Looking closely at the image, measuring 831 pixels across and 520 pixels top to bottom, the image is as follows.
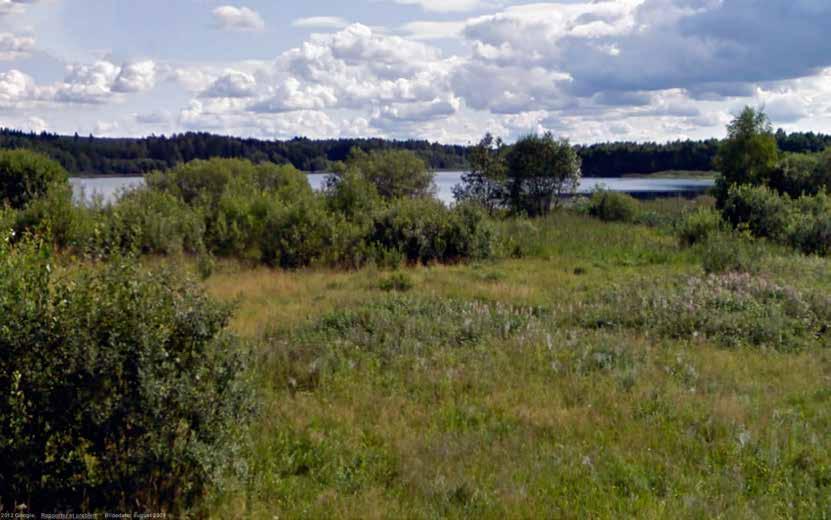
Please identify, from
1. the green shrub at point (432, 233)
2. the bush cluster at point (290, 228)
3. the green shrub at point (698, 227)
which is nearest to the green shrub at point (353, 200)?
the bush cluster at point (290, 228)

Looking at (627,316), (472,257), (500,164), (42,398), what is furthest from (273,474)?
(500,164)

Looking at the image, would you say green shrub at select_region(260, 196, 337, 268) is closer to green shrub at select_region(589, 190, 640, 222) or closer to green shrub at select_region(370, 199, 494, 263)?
green shrub at select_region(370, 199, 494, 263)

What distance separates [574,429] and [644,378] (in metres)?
1.75

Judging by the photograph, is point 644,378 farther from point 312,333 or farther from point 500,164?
point 500,164

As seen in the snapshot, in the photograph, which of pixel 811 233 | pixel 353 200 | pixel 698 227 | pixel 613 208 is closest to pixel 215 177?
pixel 353 200

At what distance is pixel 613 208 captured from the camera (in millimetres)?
33188

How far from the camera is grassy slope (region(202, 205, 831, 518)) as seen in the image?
16.5ft

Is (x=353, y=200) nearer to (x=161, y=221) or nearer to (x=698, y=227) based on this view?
(x=161, y=221)

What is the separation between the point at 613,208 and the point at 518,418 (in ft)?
92.1

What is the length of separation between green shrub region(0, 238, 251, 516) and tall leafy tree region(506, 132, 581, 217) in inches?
1144

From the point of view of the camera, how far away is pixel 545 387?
7.39 meters

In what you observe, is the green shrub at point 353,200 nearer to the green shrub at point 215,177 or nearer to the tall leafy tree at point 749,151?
the green shrub at point 215,177

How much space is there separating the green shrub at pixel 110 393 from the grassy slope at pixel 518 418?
1.85ft

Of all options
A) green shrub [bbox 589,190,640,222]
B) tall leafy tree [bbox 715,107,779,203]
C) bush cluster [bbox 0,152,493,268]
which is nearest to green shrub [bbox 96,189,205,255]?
bush cluster [bbox 0,152,493,268]
